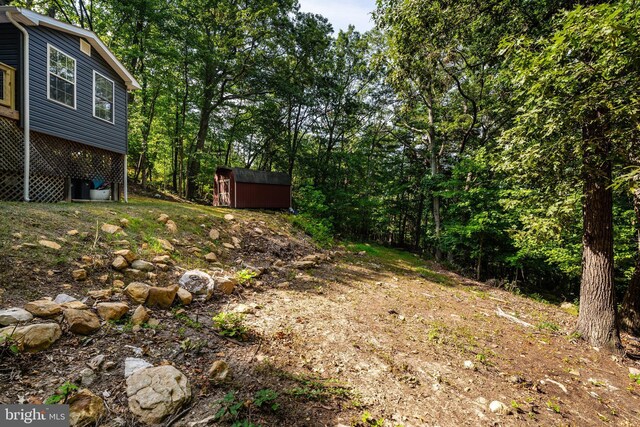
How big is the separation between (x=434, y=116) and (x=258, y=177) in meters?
9.61

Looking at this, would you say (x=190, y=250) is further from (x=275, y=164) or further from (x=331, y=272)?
(x=275, y=164)

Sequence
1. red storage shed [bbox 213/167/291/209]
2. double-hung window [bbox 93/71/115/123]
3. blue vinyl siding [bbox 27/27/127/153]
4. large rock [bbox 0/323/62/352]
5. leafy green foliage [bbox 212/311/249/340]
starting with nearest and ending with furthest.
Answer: large rock [bbox 0/323/62/352] < leafy green foliage [bbox 212/311/249/340] < blue vinyl siding [bbox 27/27/127/153] < double-hung window [bbox 93/71/115/123] < red storage shed [bbox 213/167/291/209]

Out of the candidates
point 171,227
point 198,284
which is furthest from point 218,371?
point 171,227

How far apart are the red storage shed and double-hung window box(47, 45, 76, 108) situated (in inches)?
228

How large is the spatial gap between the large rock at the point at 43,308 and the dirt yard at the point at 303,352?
69mm

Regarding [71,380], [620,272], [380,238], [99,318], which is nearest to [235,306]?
[99,318]

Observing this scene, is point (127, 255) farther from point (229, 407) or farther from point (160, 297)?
point (229, 407)

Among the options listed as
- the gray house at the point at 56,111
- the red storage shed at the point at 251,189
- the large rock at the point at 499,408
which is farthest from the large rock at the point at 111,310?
the red storage shed at the point at 251,189

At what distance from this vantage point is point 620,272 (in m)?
8.61

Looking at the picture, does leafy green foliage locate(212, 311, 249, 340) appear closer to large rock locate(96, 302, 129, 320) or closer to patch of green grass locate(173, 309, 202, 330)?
patch of green grass locate(173, 309, 202, 330)

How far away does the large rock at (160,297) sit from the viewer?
3.27 metres

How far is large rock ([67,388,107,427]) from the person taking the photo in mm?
1741

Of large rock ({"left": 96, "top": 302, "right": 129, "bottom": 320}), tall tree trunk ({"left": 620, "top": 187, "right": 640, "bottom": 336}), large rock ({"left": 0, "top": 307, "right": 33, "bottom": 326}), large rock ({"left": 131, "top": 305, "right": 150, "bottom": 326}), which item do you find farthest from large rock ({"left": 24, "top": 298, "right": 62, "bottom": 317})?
tall tree trunk ({"left": 620, "top": 187, "right": 640, "bottom": 336})

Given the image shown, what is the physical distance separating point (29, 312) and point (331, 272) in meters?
5.27
